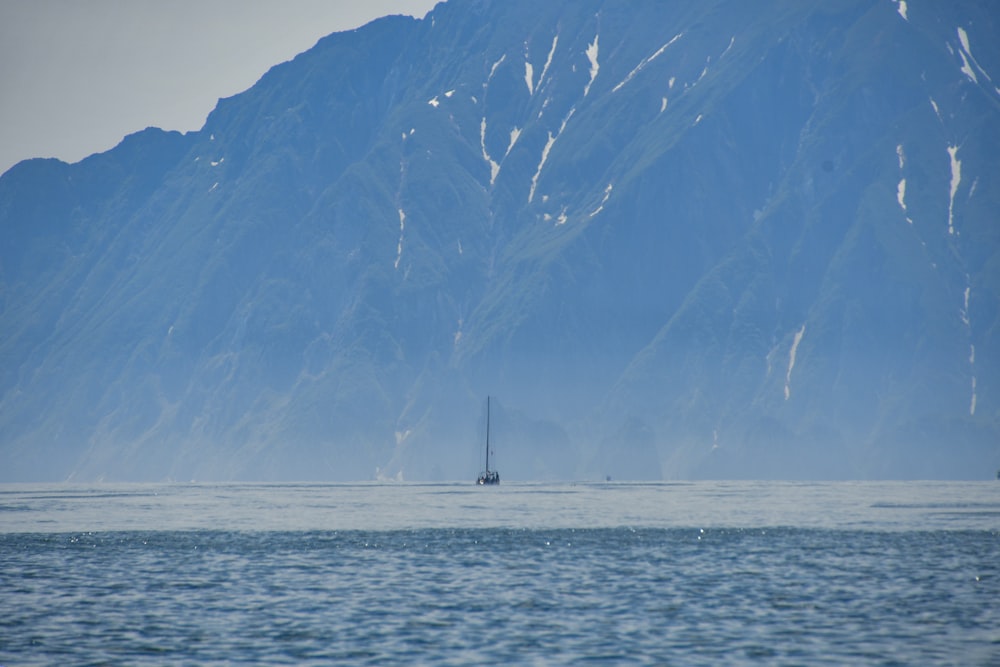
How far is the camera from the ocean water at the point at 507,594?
51.8 metres

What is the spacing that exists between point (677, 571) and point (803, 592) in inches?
499

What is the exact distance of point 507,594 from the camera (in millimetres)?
69250

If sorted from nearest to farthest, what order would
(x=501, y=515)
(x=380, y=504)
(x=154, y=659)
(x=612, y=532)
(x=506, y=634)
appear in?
(x=154, y=659)
(x=506, y=634)
(x=612, y=532)
(x=501, y=515)
(x=380, y=504)

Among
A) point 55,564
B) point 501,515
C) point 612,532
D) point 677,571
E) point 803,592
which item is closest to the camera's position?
point 803,592

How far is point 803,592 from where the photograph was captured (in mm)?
68562

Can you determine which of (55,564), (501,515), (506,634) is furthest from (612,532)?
(506,634)

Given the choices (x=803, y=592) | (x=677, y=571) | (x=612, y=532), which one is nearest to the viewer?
(x=803, y=592)

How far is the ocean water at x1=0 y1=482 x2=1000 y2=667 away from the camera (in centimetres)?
5181

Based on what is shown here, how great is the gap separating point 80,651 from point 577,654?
18161 mm

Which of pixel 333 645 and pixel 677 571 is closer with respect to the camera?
pixel 333 645

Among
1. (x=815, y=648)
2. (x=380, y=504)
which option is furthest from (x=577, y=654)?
(x=380, y=504)

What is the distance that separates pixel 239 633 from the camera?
5631cm

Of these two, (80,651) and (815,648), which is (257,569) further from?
(815,648)

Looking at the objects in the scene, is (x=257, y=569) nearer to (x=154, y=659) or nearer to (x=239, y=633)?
(x=239, y=633)
